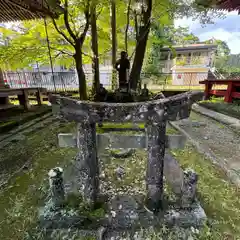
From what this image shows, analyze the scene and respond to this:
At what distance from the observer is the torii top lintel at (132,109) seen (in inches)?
46.9

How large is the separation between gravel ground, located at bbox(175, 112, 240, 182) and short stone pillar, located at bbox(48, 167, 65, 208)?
2207 millimetres

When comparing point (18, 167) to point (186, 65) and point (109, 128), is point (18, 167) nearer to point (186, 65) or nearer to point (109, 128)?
point (109, 128)

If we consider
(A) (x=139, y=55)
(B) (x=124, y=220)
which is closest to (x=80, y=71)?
(A) (x=139, y=55)

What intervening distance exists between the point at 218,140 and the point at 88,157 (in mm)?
3066

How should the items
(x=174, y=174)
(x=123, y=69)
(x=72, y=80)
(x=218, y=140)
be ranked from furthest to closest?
1. (x=72, y=80)
2. (x=123, y=69)
3. (x=218, y=140)
4. (x=174, y=174)

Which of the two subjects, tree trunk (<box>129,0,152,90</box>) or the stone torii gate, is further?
tree trunk (<box>129,0,152,90</box>)

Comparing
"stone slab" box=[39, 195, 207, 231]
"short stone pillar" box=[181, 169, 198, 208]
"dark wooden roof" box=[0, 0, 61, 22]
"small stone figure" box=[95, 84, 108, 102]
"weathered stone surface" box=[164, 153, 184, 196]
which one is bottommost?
"weathered stone surface" box=[164, 153, 184, 196]

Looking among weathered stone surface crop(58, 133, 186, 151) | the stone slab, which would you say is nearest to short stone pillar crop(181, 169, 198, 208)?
the stone slab

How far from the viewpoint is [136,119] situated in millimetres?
1221

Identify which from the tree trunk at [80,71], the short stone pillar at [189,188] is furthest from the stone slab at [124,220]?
the tree trunk at [80,71]

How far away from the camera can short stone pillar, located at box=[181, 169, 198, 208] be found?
1.42 metres

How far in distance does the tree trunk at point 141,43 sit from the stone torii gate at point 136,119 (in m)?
5.07

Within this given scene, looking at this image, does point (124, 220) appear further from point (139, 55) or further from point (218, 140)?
point (139, 55)

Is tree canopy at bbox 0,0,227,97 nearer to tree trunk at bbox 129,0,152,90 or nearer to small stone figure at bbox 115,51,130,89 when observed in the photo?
tree trunk at bbox 129,0,152,90
